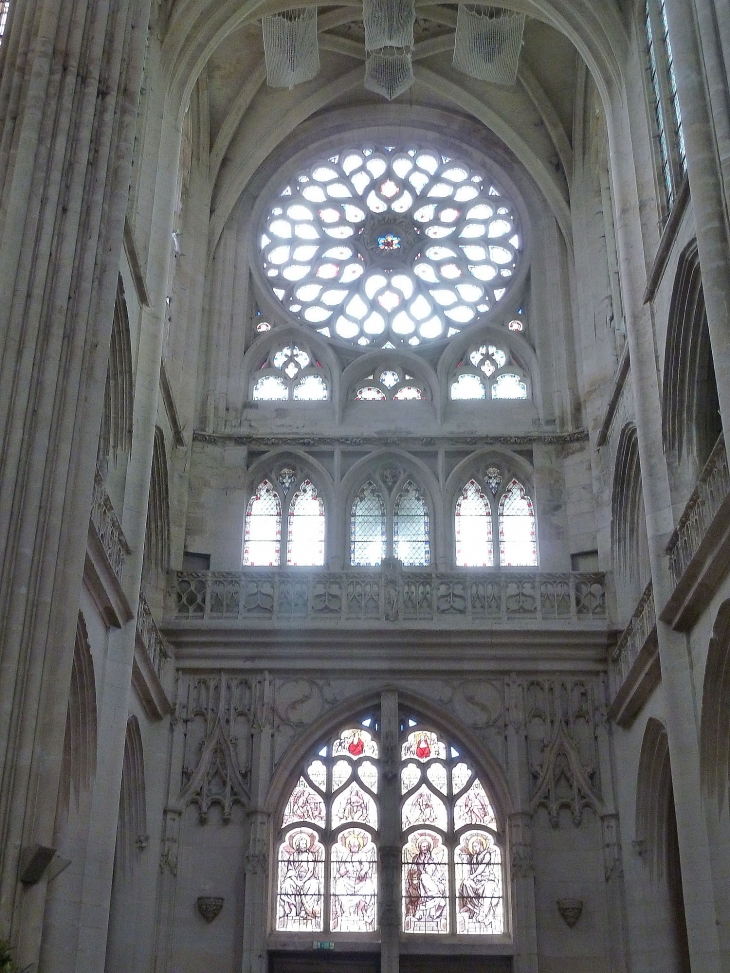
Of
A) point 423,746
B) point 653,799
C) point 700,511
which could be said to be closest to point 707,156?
point 700,511

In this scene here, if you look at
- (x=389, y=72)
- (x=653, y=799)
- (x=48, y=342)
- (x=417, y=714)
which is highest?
(x=389, y=72)

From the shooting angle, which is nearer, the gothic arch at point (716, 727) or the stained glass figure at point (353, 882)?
the gothic arch at point (716, 727)

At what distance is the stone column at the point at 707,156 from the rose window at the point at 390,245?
24.2 ft

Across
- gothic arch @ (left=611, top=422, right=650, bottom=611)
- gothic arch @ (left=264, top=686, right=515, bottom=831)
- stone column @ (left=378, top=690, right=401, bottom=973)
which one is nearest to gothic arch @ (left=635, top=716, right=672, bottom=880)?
gothic arch @ (left=264, top=686, right=515, bottom=831)

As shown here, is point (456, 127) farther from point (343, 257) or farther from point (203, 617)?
point (203, 617)

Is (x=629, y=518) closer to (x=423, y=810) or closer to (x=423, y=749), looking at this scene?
(x=423, y=749)

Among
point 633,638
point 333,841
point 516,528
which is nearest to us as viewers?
point 633,638

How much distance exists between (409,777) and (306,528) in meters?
3.73

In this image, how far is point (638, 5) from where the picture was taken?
51.6ft

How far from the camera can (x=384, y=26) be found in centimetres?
1848

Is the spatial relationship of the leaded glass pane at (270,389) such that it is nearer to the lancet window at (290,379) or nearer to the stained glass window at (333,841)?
the lancet window at (290,379)

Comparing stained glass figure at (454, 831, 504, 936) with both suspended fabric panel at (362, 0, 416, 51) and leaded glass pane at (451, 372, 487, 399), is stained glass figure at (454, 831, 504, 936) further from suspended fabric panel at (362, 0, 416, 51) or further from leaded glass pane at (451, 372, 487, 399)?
suspended fabric panel at (362, 0, 416, 51)

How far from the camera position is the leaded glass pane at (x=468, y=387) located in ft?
62.1

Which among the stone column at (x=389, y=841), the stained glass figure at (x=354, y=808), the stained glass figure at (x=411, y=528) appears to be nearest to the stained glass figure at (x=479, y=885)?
the stone column at (x=389, y=841)
